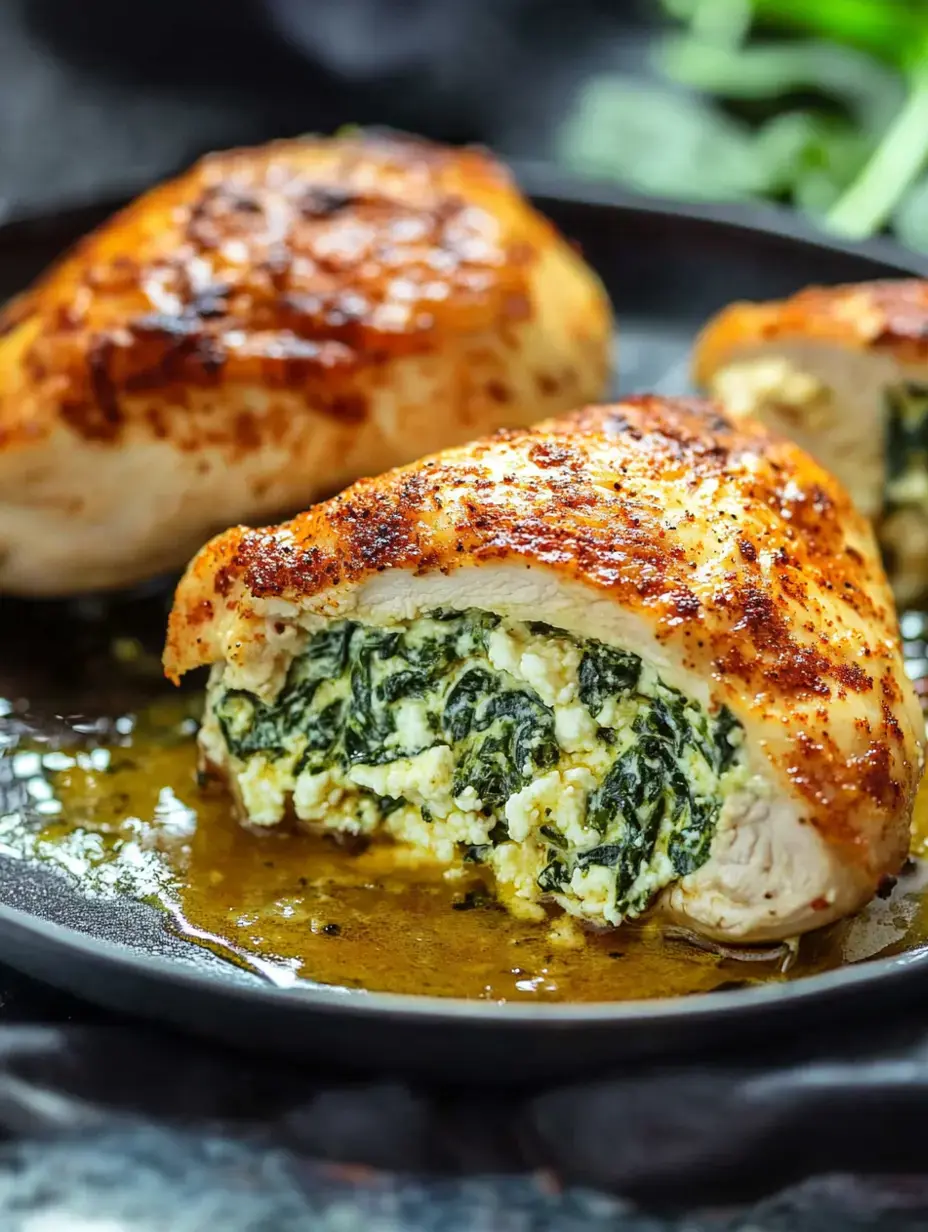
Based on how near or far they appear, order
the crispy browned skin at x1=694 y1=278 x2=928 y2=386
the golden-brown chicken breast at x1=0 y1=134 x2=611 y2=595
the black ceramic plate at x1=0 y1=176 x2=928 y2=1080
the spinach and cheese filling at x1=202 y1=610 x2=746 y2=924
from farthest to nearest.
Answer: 1. the crispy browned skin at x1=694 y1=278 x2=928 y2=386
2. the golden-brown chicken breast at x1=0 y1=134 x2=611 y2=595
3. the spinach and cheese filling at x1=202 y1=610 x2=746 y2=924
4. the black ceramic plate at x1=0 y1=176 x2=928 y2=1080

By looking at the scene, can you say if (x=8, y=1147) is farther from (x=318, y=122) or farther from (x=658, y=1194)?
(x=318, y=122)

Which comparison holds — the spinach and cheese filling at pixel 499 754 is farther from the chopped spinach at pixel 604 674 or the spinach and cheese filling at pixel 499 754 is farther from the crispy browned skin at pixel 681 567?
the crispy browned skin at pixel 681 567

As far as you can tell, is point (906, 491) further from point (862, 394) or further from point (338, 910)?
point (338, 910)

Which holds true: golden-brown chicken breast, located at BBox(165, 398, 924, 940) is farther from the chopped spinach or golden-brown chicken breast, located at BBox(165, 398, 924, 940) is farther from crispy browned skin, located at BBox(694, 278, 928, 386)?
crispy browned skin, located at BBox(694, 278, 928, 386)

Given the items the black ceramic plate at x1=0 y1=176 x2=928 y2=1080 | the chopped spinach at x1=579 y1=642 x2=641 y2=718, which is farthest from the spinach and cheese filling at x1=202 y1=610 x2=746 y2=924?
the black ceramic plate at x1=0 y1=176 x2=928 y2=1080

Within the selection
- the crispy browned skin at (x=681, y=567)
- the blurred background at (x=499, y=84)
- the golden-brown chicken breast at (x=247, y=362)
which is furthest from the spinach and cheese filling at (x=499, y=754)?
the blurred background at (x=499, y=84)

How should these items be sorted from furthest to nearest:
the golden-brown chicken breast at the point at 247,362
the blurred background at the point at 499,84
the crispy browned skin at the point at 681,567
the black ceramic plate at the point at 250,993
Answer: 1. the blurred background at the point at 499,84
2. the golden-brown chicken breast at the point at 247,362
3. the crispy browned skin at the point at 681,567
4. the black ceramic plate at the point at 250,993
